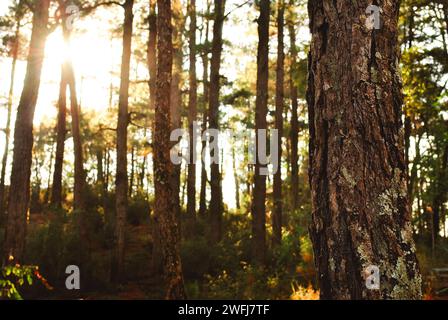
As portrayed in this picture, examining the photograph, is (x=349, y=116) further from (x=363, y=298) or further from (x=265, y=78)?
(x=265, y=78)

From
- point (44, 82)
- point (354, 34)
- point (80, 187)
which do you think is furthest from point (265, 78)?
point (44, 82)

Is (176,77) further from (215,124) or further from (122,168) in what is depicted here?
(122,168)

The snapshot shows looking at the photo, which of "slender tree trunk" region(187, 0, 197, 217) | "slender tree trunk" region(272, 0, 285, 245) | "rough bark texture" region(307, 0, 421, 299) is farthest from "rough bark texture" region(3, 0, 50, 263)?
"slender tree trunk" region(272, 0, 285, 245)

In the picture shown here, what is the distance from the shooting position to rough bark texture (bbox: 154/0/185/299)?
8.27m

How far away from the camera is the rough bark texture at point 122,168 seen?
12.9 meters

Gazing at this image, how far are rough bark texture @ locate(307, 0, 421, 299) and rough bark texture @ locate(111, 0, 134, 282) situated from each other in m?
11.7

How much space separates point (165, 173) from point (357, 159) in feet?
22.8

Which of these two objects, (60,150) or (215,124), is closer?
(215,124)

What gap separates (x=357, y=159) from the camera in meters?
1.87

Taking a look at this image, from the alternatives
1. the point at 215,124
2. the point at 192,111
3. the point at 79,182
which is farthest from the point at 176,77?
the point at 79,182

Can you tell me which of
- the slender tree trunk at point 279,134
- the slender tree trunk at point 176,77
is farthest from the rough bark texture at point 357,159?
the slender tree trunk at point 279,134

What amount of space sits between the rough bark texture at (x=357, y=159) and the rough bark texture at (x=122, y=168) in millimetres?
11732

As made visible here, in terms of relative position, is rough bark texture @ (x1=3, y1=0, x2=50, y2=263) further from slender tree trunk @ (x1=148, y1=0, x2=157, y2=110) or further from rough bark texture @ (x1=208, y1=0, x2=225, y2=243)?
rough bark texture @ (x1=208, y1=0, x2=225, y2=243)

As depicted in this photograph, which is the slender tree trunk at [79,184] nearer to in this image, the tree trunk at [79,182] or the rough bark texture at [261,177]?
the tree trunk at [79,182]
